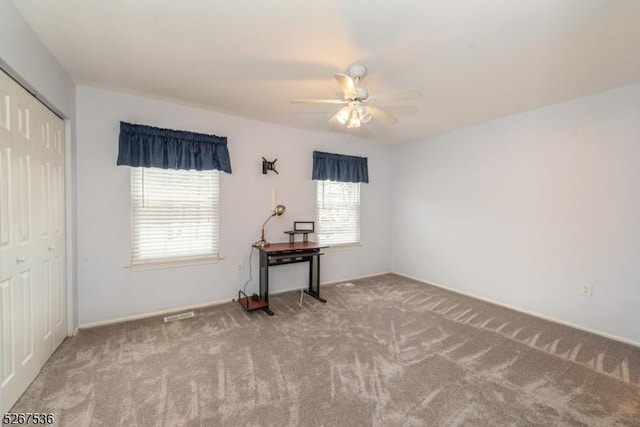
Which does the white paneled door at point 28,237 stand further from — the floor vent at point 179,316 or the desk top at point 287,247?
the desk top at point 287,247

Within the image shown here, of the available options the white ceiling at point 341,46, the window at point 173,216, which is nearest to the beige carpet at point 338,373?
the window at point 173,216

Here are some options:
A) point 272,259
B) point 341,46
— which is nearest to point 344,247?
point 272,259

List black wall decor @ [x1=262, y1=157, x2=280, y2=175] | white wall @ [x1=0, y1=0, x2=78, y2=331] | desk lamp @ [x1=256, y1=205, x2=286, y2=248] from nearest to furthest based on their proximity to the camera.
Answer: white wall @ [x1=0, y1=0, x2=78, y2=331], desk lamp @ [x1=256, y1=205, x2=286, y2=248], black wall decor @ [x1=262, y1=157, x2=280, y2=175]

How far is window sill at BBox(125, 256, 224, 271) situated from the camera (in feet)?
10.2

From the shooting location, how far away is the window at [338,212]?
4.49 metres

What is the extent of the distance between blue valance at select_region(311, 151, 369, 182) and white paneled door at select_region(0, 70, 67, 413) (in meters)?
2.99

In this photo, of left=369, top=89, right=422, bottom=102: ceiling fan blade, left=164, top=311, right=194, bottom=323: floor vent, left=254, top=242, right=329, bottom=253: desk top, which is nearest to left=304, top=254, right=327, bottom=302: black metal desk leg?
left=254, top=242, right=329, bottom=253: desk top

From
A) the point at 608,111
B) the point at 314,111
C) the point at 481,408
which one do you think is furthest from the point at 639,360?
the point at 314,111

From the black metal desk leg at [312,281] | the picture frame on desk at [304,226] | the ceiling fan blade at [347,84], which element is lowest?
the black metal desk leg at [312,281]

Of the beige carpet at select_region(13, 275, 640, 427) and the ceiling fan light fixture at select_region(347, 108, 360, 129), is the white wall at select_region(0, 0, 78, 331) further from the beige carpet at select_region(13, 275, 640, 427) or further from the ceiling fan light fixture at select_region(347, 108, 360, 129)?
the ceiling fan light fixture at select_region(347, 108, 360, 129)

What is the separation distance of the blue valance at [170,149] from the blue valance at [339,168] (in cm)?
140

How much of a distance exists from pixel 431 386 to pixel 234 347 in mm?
1729

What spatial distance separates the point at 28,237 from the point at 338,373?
2.54 metres

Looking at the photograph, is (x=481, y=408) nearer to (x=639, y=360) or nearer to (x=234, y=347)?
(x=639, y=360)
